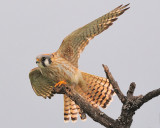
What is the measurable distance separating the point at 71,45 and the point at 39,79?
1.02 metres

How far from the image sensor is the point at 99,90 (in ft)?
17.6

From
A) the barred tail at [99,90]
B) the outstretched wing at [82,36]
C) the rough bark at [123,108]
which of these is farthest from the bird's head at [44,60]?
the rough bark at [123,108]

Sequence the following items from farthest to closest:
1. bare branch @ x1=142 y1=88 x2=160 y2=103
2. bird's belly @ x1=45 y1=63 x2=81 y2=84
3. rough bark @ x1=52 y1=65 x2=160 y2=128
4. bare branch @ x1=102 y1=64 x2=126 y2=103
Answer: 1. bird's belly @ x1=45 y1=63 x2=81 y2=84
2. bare branch @ x1=102 y1=64 x2=126 y2=103
3. rough bark @ x1=52 y1=65 x2=160 y2=128
4. bare branch @ x1=142 y1=88 x2=160 y2=103

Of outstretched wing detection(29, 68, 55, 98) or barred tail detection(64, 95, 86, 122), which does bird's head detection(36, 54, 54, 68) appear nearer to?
outstretched wing detection(29, 68, 55, 98)

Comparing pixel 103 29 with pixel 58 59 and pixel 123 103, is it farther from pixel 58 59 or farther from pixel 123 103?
pixel 123 103

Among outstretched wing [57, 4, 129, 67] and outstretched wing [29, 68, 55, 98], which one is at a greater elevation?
outstretched wing [57, 4, 129, 67]

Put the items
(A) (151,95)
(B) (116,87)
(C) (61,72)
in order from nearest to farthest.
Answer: (A) (151,95)
(B) (116,87)
(C) (61,72)

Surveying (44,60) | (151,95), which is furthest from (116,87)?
(44,60)

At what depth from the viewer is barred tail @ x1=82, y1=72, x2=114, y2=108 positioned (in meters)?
5.37

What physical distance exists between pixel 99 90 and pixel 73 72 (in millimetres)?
662

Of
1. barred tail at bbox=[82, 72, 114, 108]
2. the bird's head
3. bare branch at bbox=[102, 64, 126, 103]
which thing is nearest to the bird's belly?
the bird's head

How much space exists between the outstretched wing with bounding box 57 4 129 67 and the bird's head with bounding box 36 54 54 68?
0.32 meters

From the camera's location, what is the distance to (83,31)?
4.85 metres

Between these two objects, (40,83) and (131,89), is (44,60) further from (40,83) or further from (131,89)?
(131,89)
